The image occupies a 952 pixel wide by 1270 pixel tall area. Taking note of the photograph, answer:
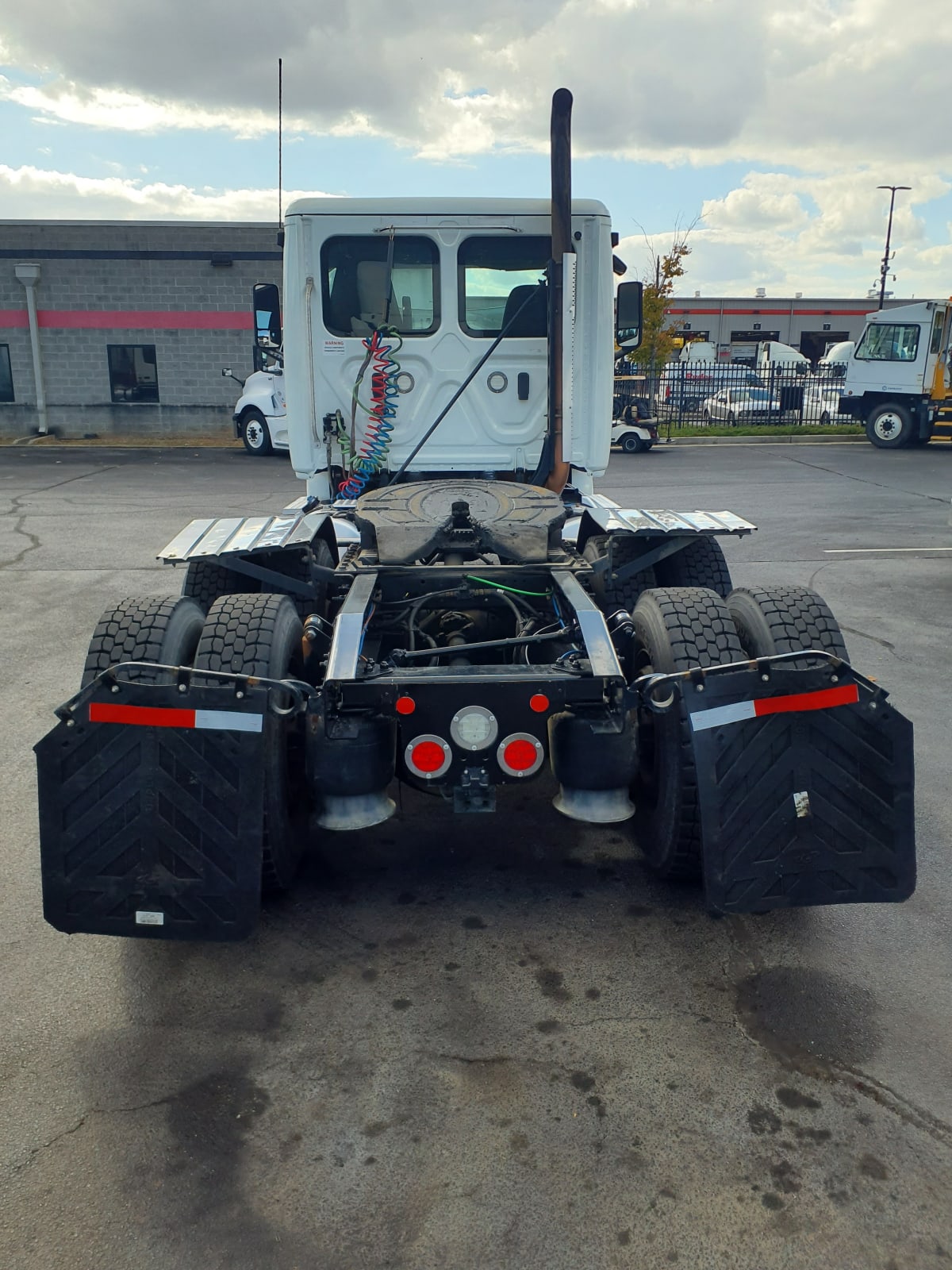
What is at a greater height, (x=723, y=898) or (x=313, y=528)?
(x=313, y=528)

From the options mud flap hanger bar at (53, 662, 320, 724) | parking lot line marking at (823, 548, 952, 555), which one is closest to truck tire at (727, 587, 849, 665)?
mud flap hanger bar at (53, 662, 320, 724)

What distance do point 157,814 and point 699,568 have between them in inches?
147

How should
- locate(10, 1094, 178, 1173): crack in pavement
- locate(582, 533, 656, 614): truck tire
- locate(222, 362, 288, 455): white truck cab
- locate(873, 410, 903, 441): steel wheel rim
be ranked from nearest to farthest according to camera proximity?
1. locate(10, 1094, 178, 1173): crack in pavement
2. locate(582, 533, 656, 614): truck tire
3. locate(222, 362, 288, 455): white truck cab
4. locate(873, 410, 903, 441): steel wheel rim

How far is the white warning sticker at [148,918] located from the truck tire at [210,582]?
2.72 metres

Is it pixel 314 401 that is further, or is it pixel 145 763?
pixel 314 401

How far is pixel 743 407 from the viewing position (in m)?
27.3

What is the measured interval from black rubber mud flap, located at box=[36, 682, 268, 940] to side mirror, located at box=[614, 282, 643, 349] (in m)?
4.22

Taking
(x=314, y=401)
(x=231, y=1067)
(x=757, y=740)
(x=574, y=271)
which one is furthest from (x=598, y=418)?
(x=231, y=1067)

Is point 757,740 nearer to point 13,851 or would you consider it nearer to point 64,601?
point 13,851

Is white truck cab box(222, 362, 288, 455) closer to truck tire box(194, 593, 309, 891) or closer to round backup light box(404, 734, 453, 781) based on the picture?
truck tire box(194, 593, 309, 891)

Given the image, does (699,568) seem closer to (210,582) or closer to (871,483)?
(210,582)

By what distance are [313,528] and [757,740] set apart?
8.83 feet

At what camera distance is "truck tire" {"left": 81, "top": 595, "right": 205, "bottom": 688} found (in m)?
3.79

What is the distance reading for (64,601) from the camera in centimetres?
869
